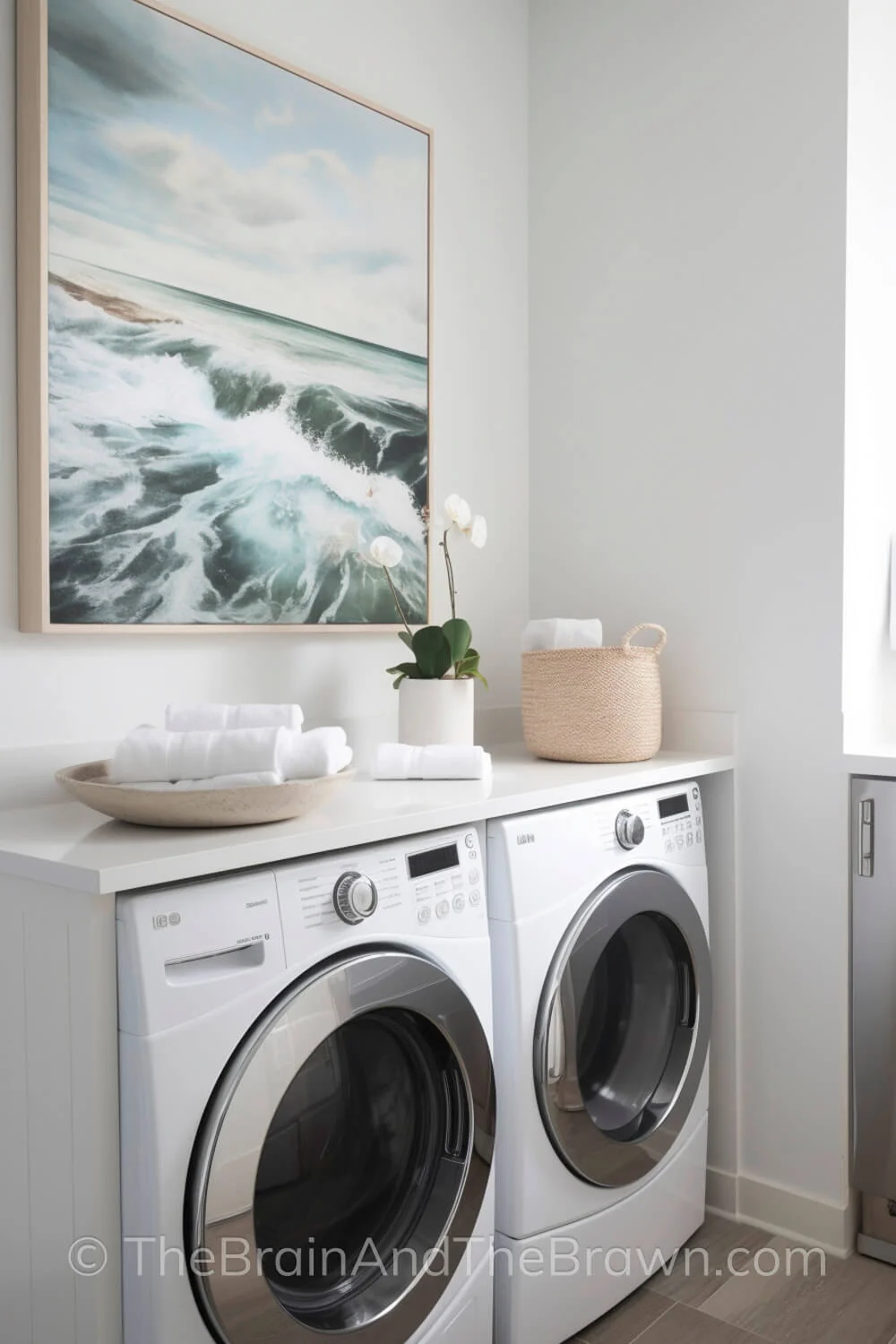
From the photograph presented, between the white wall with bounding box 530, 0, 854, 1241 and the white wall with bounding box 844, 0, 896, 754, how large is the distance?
0.13 feet

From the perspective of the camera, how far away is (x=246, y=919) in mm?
1308

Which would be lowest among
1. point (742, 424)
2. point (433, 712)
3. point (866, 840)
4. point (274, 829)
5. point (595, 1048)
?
point (595, 1048)

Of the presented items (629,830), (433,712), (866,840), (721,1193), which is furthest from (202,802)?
(721,1193)

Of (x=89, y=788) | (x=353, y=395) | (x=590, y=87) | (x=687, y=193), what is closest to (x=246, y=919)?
(x=89, y=788)

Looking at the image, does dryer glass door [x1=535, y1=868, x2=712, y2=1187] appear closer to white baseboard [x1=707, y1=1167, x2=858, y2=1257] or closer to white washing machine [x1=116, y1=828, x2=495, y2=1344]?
white washing machine [x1=116, y1=828, x2=495, y2=1344]

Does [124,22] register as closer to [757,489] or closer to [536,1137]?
[757,489]

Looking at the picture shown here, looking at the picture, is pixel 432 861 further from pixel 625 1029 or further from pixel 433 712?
pixel 625 1029

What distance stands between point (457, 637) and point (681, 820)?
55 cm

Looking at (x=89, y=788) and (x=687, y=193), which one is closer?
(x=89, y=788)

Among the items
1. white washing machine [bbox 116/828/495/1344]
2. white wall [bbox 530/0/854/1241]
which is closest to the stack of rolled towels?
white washing machine [bbox 116/828/495/1344]

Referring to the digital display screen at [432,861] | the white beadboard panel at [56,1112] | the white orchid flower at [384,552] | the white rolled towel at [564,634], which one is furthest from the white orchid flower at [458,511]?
Answer: the white beadboard panel at [56,1112]

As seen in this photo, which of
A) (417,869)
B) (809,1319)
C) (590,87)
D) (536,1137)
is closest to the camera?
(417,869)

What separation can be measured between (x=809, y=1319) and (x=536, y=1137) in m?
0.60

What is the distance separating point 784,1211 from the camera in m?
2.14
